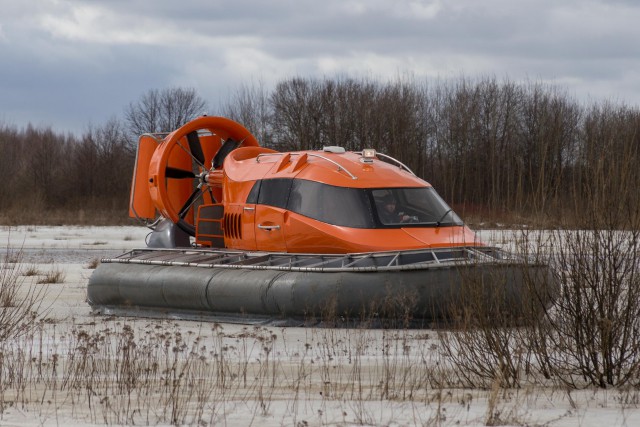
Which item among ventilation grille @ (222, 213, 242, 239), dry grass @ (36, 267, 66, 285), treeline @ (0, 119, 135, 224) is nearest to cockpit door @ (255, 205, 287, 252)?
ventilation grille @ (222, 213, 242, 239)

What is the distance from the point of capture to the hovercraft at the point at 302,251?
11.6 m

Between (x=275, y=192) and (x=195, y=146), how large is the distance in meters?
3.34

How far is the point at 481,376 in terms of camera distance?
8695 mm

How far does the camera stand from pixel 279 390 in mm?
8461

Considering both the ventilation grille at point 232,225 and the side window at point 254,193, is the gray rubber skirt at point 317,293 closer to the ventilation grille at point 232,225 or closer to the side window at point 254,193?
the ventilation grille at point 232,225

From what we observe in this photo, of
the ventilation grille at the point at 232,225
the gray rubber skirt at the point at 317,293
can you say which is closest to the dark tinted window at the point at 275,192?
the ventilation grille at the point at 232,225

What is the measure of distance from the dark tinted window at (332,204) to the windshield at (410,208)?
A: 0.18m

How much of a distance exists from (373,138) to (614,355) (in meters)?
33.7

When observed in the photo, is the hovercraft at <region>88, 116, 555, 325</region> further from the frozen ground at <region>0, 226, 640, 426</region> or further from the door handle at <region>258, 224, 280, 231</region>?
the frozen ground at <region>0, 226, 640, 426</region>

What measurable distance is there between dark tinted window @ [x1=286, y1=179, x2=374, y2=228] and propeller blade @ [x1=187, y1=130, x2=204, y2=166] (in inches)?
144

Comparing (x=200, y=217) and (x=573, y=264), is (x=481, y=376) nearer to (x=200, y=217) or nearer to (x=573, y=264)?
(x=573, y=264)

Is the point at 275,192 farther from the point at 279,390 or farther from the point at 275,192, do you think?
the point at 279,390

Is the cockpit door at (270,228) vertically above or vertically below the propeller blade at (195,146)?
below

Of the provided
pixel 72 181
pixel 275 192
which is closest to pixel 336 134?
pixel 72 181
